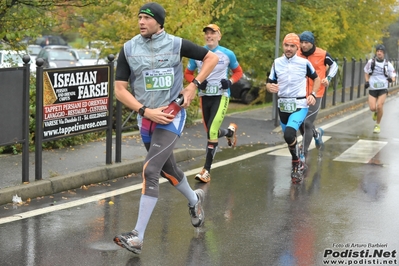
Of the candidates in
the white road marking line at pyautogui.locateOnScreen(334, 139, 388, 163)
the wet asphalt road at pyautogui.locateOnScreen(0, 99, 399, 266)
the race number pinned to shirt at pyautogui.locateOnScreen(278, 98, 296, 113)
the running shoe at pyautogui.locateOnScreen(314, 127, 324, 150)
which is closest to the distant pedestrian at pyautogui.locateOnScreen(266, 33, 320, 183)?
the race number pinned to shirt at pyautogui.locateOnScreen(278, 98, 296, 113)

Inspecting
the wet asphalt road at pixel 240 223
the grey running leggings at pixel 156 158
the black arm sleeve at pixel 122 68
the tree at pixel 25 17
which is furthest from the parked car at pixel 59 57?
the grey running leggings at pixel 156 158

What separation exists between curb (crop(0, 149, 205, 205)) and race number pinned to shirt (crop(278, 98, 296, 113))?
6.52 ft

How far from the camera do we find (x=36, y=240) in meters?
6.37

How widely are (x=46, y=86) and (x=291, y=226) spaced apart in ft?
10.6

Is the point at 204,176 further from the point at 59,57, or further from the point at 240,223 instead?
the point at 59,57

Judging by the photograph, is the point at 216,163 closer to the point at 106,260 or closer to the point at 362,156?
the point at 362,156

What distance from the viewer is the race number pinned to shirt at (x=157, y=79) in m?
6.27

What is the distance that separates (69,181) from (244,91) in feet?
60.3

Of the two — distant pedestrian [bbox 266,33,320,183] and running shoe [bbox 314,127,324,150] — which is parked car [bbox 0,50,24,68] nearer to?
distant pedestrian [bbox 266,33,320,183]

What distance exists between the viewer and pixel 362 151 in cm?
1238

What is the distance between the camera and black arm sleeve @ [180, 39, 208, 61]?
6.38 m

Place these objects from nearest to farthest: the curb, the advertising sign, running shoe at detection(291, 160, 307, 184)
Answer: the curb < the advertising sign < running shoe at detection(291, 160, 307, 184)

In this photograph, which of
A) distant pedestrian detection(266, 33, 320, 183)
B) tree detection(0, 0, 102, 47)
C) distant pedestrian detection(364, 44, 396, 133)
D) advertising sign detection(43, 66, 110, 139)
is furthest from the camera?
distant pedestrian detection(364, 44, 396, 133)

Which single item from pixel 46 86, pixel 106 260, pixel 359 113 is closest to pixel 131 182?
pixel 46 86
